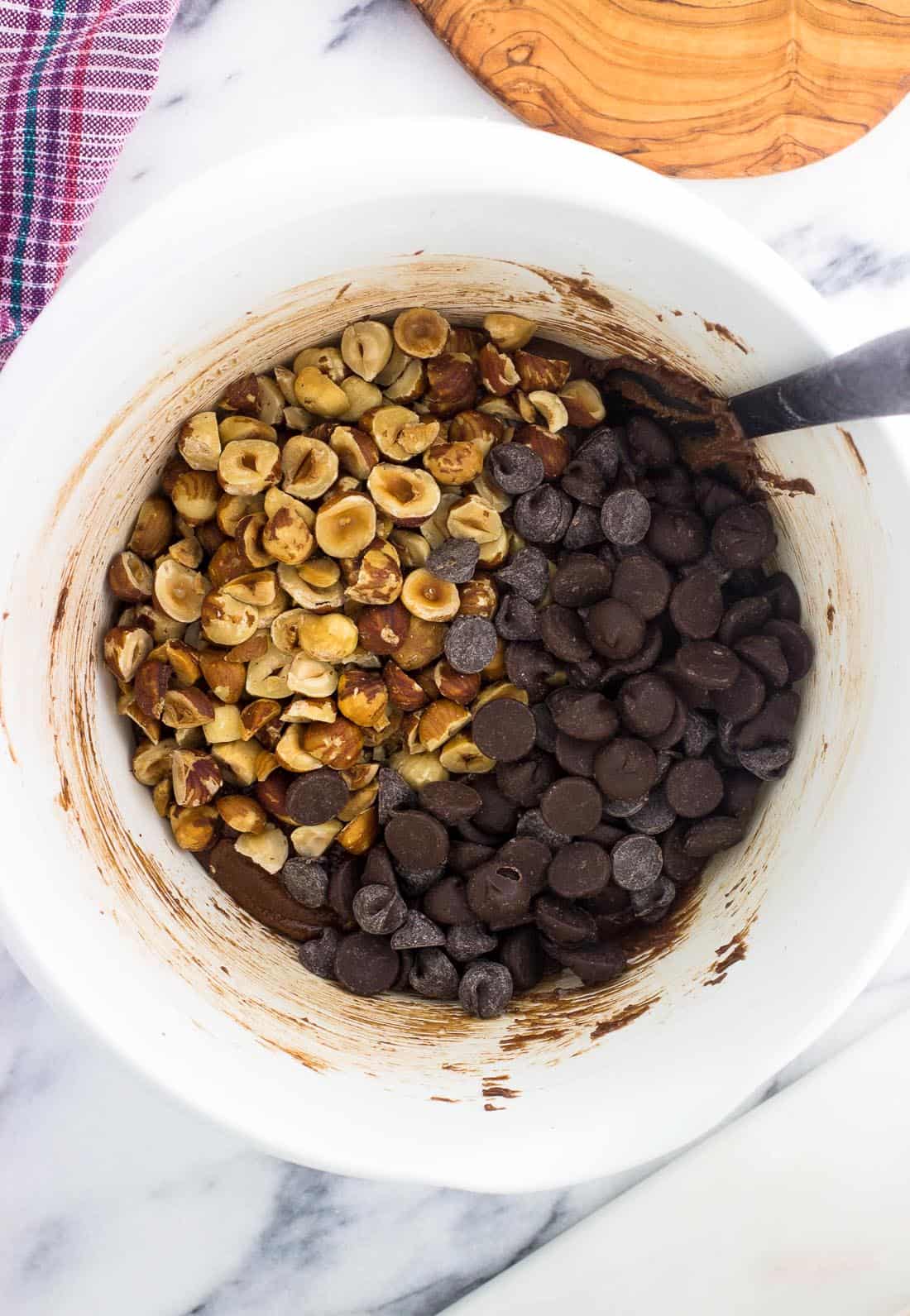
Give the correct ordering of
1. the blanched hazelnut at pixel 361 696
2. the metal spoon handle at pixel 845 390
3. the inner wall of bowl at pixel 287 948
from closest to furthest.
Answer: the metal spoon handle at pixel 845 390
the inner wall of bowl at pixel 287 948
the blanched hazelnut at pixel 361 696

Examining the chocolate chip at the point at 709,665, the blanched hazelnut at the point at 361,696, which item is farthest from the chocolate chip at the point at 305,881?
the chocolate chip at the point at 709,665

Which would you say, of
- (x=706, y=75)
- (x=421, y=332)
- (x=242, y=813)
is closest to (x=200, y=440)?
(x=421, y=332)

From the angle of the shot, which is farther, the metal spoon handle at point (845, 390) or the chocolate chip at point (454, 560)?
the chocolate chip at point (454, 560)

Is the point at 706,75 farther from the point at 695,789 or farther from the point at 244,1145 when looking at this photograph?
the point at 244,1145

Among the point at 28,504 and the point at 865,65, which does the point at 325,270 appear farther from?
the point at 865,65

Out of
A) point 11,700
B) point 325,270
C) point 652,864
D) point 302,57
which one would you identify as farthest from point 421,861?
point 302,57

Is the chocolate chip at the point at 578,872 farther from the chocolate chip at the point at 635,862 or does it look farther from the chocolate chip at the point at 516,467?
the chocolate chip at the point at 516,467

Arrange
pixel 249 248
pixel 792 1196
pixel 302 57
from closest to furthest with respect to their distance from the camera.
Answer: pixel 249 248 → pixel 302 57 → pixel 792 1196

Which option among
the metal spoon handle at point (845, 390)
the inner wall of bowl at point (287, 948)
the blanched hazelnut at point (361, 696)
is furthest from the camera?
the blanched hazelnut at point (361, 696)

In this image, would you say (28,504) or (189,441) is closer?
(28,504)
